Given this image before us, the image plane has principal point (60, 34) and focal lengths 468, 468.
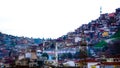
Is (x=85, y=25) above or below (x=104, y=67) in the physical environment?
above

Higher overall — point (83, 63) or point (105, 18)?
point (105, 18)

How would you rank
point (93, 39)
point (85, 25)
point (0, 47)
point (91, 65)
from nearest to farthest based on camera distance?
point (91, 65) → point (93, 39) → point (0, 47) → point (85, 25)

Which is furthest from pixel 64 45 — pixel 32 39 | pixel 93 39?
pixel 32 39

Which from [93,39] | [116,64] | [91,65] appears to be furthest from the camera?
[93,39]

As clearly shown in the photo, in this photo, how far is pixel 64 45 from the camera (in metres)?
81.2

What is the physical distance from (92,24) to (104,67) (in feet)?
210

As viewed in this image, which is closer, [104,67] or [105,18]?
[104,67]

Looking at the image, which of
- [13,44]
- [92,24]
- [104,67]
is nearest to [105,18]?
[92,24]

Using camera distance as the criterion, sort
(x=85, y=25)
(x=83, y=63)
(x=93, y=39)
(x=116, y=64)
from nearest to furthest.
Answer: (x=116, y=64) < (x=83, y=63) < (x=93, y=39) < (x=85, y=25)

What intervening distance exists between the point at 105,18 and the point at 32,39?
21.9 metres

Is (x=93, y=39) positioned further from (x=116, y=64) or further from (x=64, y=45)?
(x=116, y=64)

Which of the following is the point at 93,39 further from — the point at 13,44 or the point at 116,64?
the point at 116,64

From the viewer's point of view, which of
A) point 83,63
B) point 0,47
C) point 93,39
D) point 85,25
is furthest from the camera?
point 85,25

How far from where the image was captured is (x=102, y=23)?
94.8 m
